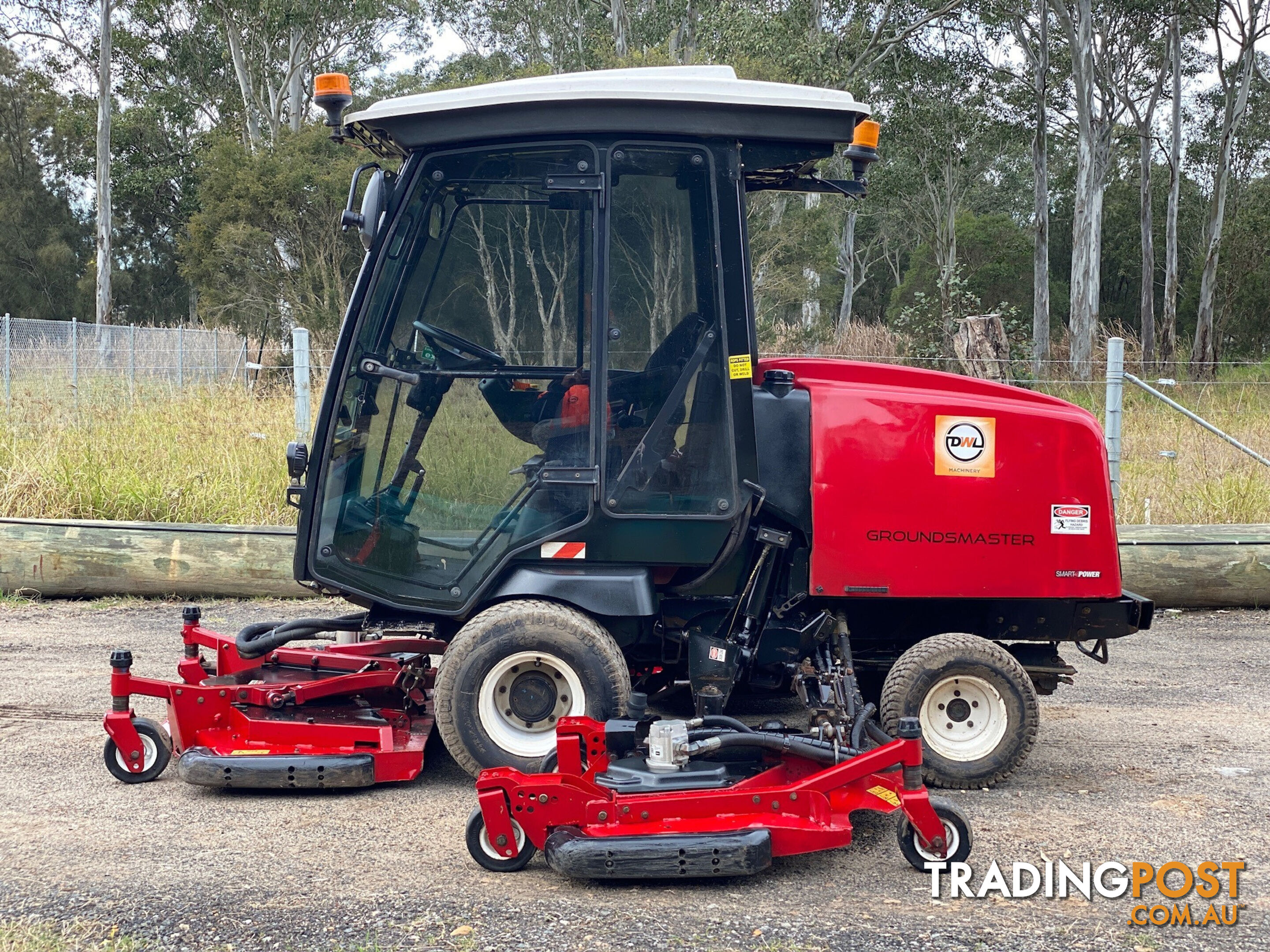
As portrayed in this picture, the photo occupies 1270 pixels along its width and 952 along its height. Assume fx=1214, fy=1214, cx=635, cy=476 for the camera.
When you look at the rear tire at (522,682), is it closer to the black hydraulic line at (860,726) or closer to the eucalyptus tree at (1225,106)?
the black hydraulic line at (860,726)

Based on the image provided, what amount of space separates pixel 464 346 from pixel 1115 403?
5837 mm

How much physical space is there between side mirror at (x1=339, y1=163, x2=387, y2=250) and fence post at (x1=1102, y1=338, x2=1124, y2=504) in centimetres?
573

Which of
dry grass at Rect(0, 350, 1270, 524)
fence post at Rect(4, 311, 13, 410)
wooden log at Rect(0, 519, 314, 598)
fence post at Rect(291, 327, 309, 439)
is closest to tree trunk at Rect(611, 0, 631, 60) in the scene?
fence post at Rect(4, 311, 13, 410)

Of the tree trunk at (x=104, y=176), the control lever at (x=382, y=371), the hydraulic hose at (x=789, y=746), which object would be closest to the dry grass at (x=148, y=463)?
the control lever at (x=382, y=371)

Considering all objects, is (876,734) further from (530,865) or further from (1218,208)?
(1218,208)

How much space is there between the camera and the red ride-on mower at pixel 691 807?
357cm

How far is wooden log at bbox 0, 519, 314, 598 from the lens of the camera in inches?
311

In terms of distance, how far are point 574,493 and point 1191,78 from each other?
37.1 metres

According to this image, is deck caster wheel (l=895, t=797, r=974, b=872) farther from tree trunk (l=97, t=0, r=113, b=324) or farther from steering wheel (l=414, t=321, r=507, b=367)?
tree trunk (l=97, t=0, r=113, b=324)

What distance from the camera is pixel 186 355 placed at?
2309cm

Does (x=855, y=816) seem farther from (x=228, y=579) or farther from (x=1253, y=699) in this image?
(x=228, y=579)

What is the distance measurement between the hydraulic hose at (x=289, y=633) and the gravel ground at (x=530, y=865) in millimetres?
549

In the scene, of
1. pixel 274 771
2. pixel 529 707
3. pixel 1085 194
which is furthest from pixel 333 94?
pixel 1085 194

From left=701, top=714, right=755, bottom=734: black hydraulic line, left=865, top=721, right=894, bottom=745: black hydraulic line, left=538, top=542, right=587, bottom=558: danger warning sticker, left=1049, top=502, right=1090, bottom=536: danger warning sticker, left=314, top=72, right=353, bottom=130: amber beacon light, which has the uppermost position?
left=314, top=72, right=353, bottom=130: amber beacon light
